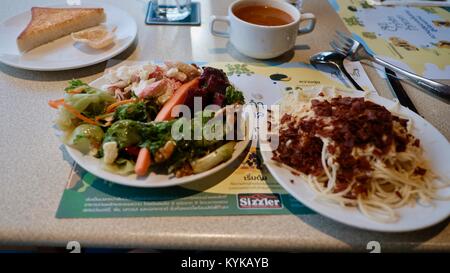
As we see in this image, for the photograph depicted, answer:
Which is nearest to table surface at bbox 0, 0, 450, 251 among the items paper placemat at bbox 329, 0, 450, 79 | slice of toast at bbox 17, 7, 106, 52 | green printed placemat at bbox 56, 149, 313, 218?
green printed placemat at bbox 56, 149, 313, 218

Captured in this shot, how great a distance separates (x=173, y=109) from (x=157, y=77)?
16cm

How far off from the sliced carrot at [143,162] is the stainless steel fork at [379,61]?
884mm

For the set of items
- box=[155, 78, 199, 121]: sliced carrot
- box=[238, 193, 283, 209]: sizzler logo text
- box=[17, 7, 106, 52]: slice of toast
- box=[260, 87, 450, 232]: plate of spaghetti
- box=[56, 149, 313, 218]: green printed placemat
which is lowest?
box=[238, 193, 283, 209]: sizzler logo text

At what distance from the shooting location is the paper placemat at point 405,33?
1287 millimetres

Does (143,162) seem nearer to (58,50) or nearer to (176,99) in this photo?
(176,99)

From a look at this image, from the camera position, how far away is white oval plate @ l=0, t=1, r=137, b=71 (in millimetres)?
1106

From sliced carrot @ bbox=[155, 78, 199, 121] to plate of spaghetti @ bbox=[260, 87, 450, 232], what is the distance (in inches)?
10.0

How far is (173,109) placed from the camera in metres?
0.89

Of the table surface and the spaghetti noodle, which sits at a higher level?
the spaghetti noodle

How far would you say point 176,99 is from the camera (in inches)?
35.7

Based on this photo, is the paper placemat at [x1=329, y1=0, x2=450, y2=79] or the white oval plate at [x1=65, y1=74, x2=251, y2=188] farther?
the paper placemat at [x1=329, y1=0, x2=450, y2=79]

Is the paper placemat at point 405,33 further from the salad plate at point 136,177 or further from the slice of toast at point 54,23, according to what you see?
the slice of toast at point 54,23

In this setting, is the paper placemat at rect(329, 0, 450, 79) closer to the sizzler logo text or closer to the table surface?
the table surface

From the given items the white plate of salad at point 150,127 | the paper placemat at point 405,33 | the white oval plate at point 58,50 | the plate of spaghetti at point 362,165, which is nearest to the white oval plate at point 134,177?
the white plate of salad at point 150,127
